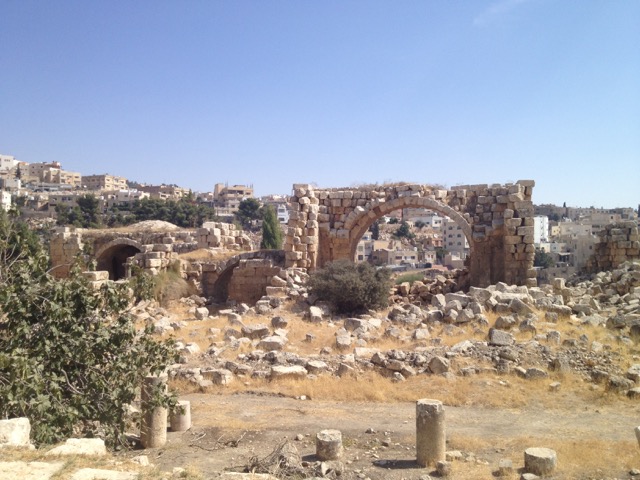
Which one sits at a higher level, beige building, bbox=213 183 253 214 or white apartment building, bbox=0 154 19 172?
white apartment building, bbox=0 154 19 172

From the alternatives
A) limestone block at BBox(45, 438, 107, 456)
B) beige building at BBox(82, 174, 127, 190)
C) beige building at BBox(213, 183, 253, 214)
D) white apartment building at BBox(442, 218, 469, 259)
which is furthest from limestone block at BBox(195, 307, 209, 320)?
beige building at BBox(82, 174, 127, 190)

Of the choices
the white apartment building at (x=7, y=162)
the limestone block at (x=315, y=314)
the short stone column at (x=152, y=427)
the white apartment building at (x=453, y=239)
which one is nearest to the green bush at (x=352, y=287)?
the limestone block at (x=315, y=314)

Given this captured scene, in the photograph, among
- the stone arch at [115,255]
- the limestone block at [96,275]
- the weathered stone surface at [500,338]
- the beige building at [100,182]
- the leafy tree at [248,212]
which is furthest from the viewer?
the beige building at [100,182]

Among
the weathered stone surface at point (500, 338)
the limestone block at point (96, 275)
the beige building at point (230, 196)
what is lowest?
the weathered stone surface at point (500, 338)

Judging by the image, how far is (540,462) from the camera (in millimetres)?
5027

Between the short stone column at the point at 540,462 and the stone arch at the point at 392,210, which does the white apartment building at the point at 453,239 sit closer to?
the stone arch at the point at 392,210

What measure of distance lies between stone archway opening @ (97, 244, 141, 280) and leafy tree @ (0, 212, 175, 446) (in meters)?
19.7

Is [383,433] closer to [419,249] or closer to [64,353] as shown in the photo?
[64,353]

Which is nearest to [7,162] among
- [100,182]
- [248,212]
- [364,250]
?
[100,182]

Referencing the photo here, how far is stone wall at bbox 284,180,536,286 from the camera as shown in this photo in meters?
15.2

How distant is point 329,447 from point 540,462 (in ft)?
6.71

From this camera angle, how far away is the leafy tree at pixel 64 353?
4.85m

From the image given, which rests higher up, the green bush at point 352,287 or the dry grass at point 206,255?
the dry grass at point 206,255

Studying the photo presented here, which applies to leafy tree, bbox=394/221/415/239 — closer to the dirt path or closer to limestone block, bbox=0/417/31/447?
the dirt path
